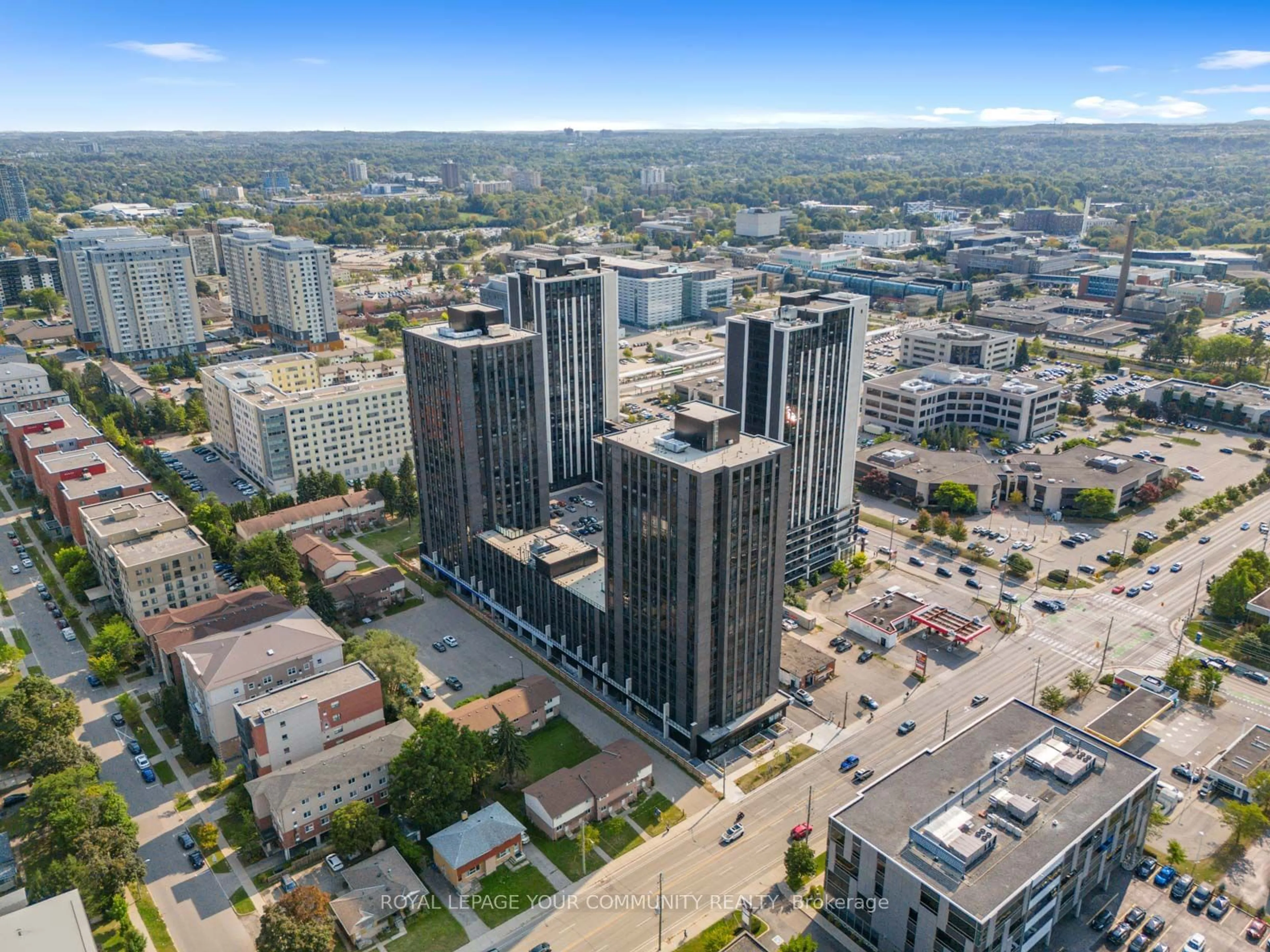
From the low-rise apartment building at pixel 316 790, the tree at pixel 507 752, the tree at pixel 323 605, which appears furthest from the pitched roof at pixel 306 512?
the tree at pixel 507 752

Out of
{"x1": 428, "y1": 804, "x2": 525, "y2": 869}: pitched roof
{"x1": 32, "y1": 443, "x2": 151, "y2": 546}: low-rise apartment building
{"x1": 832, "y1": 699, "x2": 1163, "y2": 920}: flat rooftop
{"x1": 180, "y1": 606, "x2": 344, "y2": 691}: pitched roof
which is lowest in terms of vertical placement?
{"x1": 428, "y1": 804, "x2": 525, "y2": 869}: pitched roof

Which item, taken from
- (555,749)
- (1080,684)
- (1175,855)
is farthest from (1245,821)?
(555,749)

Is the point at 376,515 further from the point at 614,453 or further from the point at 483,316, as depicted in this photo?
the point at 614,453

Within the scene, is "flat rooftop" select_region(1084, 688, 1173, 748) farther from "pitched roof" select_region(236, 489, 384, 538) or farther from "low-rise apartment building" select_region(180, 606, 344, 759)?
"pitched roof" select_region(236, 489, 384, 538)

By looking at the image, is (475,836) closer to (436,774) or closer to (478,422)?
(436,774)

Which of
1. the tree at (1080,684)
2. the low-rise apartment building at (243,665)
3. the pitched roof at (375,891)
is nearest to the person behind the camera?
the pitched roof at (375,891)

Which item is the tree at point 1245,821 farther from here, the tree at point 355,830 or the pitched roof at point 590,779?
the tree at point 355,830

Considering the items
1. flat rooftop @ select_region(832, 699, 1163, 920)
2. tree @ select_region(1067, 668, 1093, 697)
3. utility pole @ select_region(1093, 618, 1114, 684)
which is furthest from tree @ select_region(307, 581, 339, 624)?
utility pole @ select_region(1093, 618, 1114, 684)
